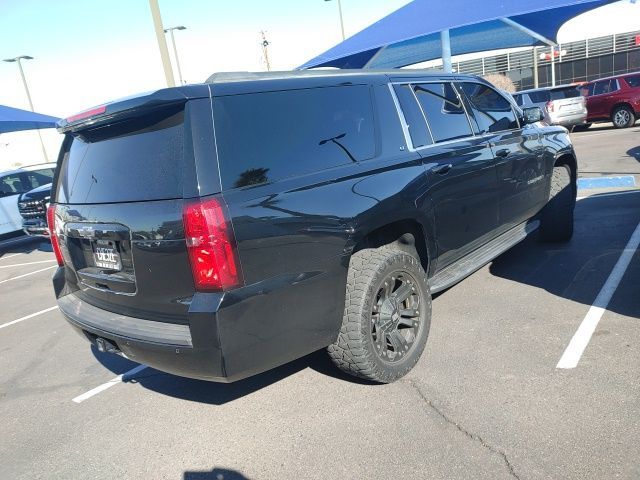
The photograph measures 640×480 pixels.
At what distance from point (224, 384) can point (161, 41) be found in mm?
6568

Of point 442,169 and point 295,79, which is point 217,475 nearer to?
point 295,79

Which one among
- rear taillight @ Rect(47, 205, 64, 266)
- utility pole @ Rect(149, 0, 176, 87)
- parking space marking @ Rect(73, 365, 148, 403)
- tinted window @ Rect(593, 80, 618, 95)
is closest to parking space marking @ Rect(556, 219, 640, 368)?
parking space marking @ Rect(73, 365, 148, 403)

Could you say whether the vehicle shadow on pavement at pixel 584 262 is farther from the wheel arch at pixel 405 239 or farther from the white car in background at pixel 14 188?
the white car in background at pixel 14 188

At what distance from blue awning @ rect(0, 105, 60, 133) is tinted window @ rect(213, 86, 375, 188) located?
1393cm

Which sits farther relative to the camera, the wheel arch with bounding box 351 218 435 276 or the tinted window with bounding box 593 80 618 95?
the tinted window with bounding box 593 80 618 95

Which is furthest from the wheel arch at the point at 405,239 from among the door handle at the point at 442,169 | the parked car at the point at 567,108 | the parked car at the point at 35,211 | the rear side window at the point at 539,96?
the rear side window at the point at 539,96

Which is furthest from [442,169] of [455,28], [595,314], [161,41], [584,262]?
[455,28]

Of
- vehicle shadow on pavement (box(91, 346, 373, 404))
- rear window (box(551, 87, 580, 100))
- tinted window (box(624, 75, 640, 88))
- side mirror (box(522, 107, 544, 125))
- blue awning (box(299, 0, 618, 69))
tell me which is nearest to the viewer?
vehicle shadow on pavement (box(91, 346, 373, 404))

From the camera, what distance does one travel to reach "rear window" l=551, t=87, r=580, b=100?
17625 mm

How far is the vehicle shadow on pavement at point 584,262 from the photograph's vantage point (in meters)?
4.29

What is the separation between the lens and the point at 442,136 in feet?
13.0

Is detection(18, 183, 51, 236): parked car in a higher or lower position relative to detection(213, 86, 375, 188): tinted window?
lower

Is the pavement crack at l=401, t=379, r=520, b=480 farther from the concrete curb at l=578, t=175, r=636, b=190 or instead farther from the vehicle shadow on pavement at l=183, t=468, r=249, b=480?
the concrete curb at l=578, t=175, r=636, b=190

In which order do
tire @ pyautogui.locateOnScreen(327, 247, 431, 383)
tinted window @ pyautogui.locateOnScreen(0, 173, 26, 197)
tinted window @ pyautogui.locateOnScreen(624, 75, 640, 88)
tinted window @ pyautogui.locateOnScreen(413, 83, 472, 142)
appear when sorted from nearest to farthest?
tire @ pyautogui.locateOnScreen(327, 247, 431, 383) < tinted window @ pyautogui.locateOnScreen(413, 83, 472, 142) < tinted window @ pyautogui.locateOnScreen(0, 173, 26, 197) < tinted window @ pyautogui.locateOnScreen(624, 75, 640, 88)
